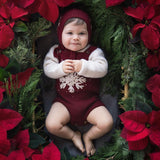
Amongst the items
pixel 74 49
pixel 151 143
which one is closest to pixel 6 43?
pixel 74 49

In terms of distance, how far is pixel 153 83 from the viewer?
1014mm

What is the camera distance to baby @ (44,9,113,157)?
45.2 inches

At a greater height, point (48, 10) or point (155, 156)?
point (48, 10)

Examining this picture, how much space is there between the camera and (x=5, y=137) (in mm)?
865

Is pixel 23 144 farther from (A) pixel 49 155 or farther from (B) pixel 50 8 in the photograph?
(B) pixel 50 8

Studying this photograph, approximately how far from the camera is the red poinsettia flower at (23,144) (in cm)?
93

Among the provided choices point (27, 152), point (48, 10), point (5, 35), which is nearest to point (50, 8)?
point (48, 10)

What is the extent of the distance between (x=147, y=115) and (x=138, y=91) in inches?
4.6

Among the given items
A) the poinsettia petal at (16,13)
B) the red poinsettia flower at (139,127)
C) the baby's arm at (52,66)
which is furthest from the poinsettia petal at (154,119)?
the poinsettia petal at (16,13)

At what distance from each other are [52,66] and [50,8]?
266mm

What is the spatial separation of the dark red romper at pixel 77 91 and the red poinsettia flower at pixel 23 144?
304 mm

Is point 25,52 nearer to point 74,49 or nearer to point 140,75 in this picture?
point 74,49

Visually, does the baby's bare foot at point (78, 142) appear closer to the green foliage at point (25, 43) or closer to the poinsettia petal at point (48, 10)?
the green foliage at point (25, 43)

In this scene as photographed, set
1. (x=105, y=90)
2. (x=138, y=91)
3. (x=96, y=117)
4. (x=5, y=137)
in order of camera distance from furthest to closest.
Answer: (x=105, y=90) → (x=96, y=117) → (x=138, y=91) → (x=5, y=137)
